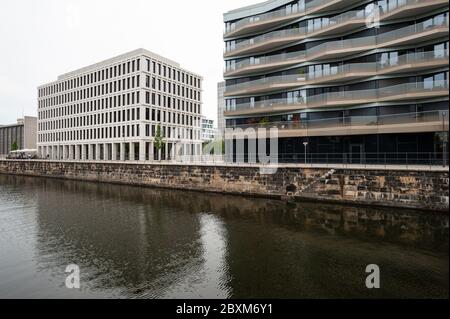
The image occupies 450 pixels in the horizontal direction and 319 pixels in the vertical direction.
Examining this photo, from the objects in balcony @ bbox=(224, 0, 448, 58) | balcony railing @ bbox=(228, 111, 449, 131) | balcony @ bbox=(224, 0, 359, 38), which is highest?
balcony @ bbox=(224, 0, 359, 38)

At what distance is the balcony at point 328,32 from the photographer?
26312mm

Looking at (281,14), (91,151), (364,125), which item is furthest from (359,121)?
(91,151)

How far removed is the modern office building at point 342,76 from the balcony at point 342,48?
0.09 m

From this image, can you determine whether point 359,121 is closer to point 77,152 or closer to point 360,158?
point 360,158

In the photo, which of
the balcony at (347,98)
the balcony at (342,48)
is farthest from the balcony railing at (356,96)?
the balcony at (342,48)

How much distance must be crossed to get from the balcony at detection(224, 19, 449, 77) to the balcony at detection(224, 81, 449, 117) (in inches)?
159

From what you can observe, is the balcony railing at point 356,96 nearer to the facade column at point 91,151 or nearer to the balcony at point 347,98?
the balcony at point 347,98

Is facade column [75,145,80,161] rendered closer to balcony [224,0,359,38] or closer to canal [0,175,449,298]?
balcony [224,0,359,38]

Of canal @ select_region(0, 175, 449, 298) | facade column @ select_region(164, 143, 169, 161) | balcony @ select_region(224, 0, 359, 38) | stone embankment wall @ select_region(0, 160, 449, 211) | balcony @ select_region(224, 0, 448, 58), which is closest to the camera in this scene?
canal @ select_region(0, 175, 449, 298)

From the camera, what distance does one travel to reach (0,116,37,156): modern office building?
87938 millimetres

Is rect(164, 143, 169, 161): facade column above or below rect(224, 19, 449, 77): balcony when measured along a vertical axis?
below

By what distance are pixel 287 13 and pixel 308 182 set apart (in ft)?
73.2

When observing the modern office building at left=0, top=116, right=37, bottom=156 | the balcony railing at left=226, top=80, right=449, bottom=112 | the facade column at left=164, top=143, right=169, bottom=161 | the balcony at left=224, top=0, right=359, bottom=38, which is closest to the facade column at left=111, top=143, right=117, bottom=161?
the facade column at left=164, top=143, right=169, bottom=161
